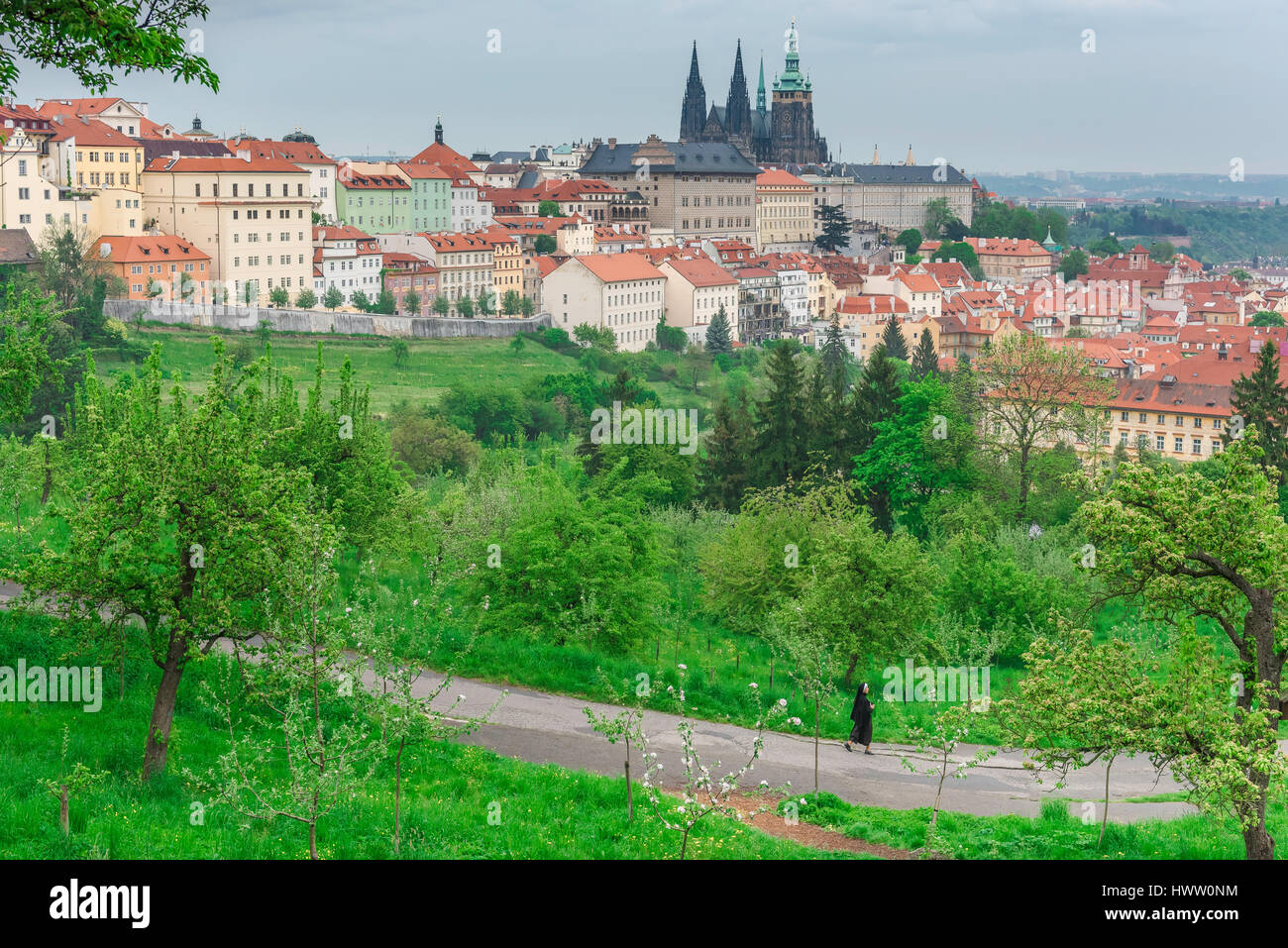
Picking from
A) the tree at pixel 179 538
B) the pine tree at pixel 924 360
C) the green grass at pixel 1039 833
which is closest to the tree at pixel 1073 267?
the pine tree at pixel 924 360

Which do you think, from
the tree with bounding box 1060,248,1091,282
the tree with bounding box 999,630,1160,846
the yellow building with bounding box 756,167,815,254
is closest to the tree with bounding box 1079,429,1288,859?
the tree with bounding box 999,630,1160,846

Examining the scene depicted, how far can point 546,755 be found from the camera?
15594mm

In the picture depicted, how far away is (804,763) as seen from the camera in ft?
53.2

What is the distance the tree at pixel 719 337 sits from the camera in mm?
94500

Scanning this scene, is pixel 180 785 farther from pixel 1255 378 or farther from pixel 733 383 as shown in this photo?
pixel 733 383

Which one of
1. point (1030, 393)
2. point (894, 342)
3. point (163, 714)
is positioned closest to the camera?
point (163, 714)

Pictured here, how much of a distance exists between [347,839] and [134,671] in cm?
510

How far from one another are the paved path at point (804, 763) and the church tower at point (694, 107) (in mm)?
160819

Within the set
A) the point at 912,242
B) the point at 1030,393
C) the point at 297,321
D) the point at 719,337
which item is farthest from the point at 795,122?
the point at 1030,393

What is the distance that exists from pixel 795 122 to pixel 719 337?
9283 cm

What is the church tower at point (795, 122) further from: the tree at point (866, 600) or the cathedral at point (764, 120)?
the tree at point (866, 600)

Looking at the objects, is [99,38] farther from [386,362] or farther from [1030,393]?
[386,362]

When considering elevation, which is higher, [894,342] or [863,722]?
[894,342]
